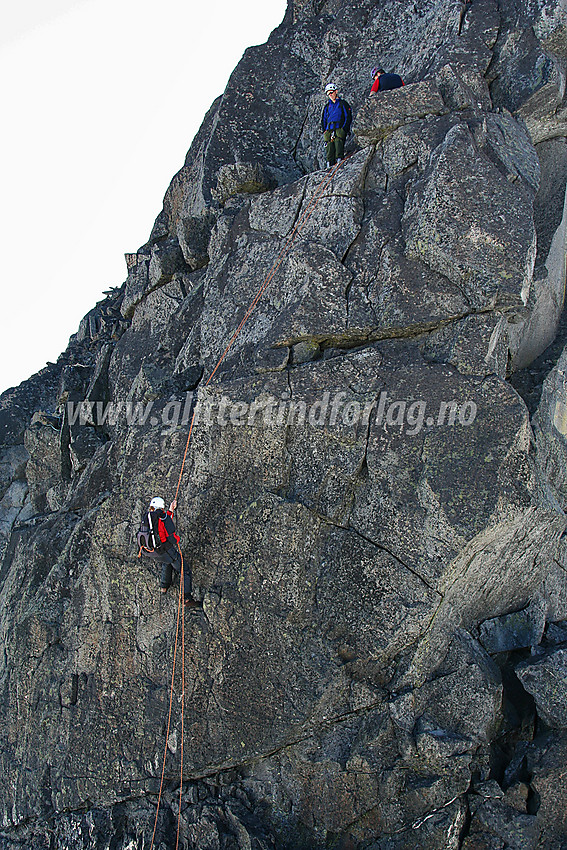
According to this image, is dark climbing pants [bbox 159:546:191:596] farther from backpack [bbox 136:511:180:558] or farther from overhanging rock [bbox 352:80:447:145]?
overhanging rock [bbox 352:80:447:145]

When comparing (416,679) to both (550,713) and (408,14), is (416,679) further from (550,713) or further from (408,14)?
(408,14)

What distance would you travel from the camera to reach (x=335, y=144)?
49.1 ft

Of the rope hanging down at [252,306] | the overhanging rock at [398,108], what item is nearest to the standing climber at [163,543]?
the rope hanging down at [252,306]

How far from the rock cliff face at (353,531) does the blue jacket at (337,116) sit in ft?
4.15

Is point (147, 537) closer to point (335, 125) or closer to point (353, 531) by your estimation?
point (353, 531)

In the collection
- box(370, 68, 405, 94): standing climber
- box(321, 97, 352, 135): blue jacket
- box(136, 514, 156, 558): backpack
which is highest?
box(370, 68, 405, 94): standing climber

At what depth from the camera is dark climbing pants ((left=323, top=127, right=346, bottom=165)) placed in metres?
14.9

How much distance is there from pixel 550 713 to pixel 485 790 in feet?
5.15

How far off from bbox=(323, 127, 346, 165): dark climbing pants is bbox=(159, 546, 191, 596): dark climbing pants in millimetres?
9457

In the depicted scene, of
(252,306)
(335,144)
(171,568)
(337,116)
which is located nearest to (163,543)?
(171,568)

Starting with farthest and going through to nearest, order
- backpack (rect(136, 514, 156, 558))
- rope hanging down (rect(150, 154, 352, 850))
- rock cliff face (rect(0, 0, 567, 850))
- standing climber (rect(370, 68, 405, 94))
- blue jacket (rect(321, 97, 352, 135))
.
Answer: blue jacket (rect(321, 97, 352, 135)) < standing climber (rect(370, 68, 405, 94)) < rope hanging down (rect(150, 154, 352, 850)) < backpack (rect(136, 514, 156, 558)) < rock cliff face (rect(0, 0, 567, 850))

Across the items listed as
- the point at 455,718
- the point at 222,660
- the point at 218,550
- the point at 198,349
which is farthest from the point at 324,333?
the point at 455,718

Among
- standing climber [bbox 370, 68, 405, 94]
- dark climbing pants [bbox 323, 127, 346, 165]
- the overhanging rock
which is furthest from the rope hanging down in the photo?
standing climber [bbox 370, 68, 405, 94]

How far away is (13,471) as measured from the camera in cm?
2167
